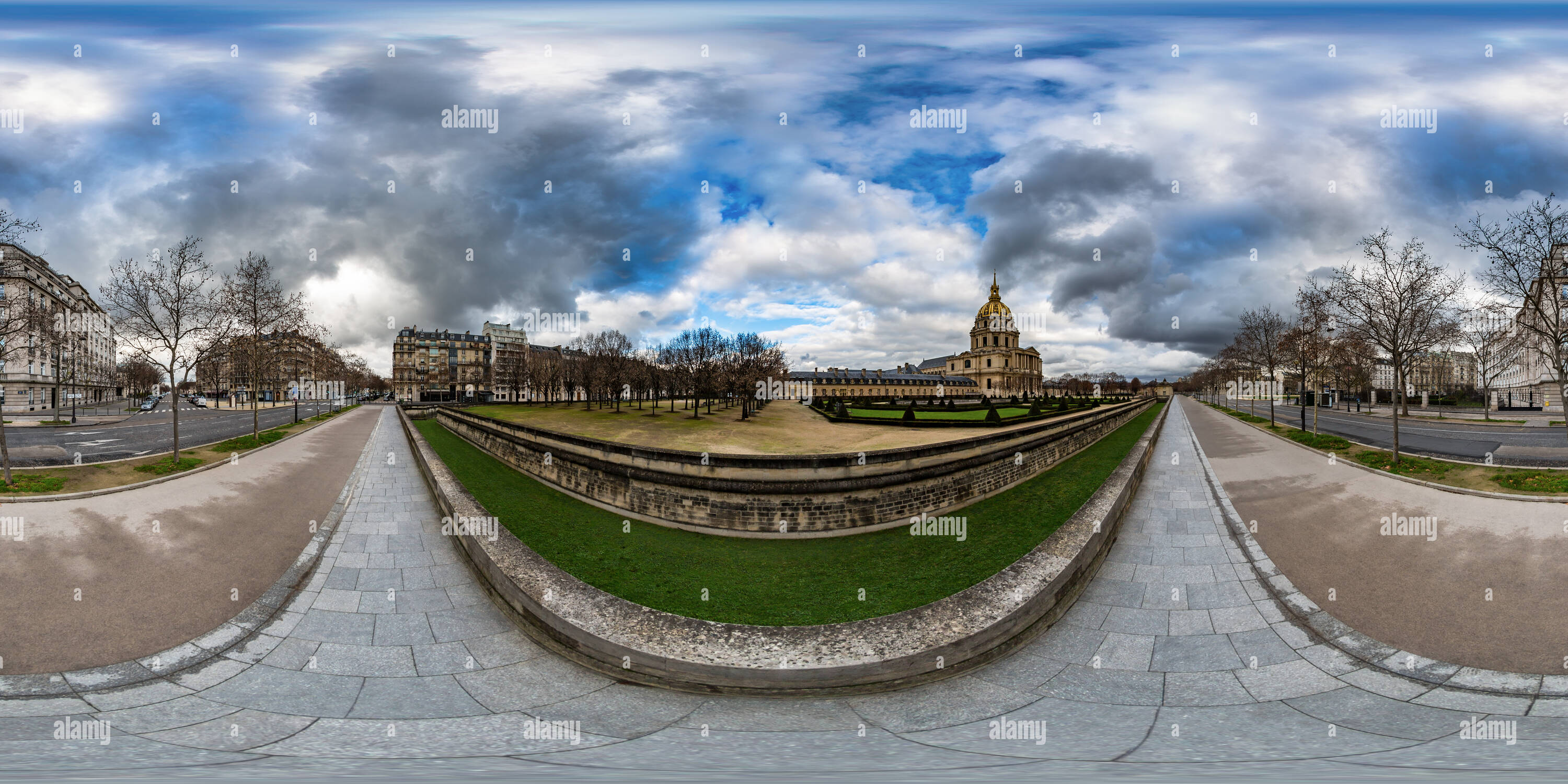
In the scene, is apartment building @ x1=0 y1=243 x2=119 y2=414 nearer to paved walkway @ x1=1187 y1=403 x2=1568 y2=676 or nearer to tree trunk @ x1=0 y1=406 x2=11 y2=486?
tree trunk @ x1=0 y1=406 x2=11 y2=486

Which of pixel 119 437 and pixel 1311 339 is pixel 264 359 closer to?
pixel 119 437

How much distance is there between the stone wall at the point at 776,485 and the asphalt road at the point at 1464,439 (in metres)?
13.4

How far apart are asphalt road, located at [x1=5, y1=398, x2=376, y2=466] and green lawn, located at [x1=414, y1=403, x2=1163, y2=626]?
14710 mm

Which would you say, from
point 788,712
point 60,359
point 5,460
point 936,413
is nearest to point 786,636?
point 788,712

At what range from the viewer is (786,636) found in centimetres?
515

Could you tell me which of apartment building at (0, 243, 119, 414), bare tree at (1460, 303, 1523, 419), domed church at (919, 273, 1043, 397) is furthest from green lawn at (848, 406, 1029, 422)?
domed church at (919, 273, 1043, 397)

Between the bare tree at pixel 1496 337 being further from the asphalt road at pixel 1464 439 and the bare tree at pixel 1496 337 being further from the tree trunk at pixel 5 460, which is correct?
the tree trunk at pixel 5 460

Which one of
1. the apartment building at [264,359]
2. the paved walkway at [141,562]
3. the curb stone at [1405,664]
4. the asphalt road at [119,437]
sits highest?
the apartment building at [264,359]

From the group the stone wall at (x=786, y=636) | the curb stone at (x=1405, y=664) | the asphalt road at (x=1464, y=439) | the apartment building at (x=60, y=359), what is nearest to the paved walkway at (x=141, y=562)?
the stone wall at (x=786, y=636)

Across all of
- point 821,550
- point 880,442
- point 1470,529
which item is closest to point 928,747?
point 821,550

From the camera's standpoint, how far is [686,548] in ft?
28.9

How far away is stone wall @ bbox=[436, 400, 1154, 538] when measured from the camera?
33.8 ft

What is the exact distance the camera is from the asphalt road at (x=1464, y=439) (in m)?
14.7

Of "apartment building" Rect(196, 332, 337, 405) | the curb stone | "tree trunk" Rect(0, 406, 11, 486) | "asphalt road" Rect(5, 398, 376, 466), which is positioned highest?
"apartment building" Rect(196, 332, 337, 405)
